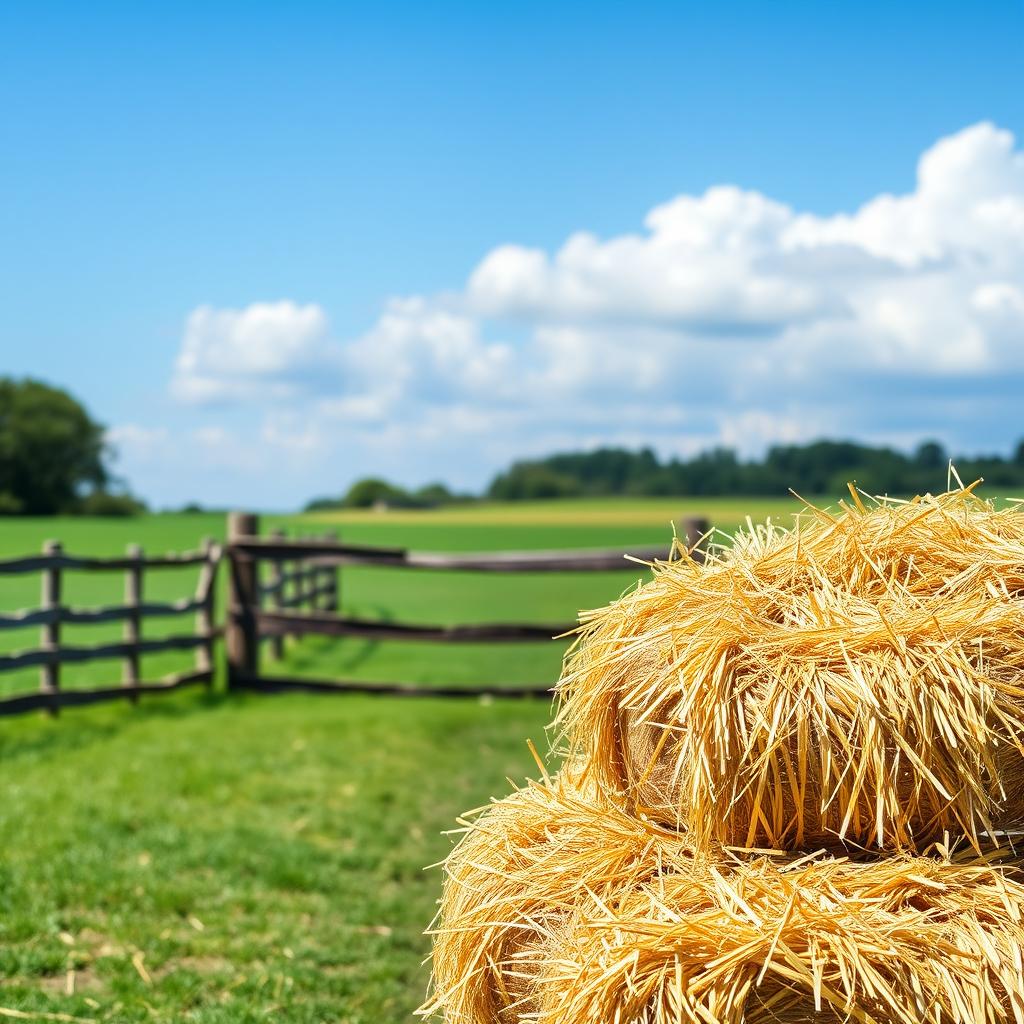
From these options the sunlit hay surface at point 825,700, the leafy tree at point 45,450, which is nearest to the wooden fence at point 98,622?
the sunlit hay surface at point 825,700

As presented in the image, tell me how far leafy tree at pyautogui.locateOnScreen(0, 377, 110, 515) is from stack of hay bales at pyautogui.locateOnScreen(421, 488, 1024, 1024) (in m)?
54.9

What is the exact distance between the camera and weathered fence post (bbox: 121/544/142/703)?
1004 cm

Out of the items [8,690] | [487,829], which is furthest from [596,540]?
A: [487,829]

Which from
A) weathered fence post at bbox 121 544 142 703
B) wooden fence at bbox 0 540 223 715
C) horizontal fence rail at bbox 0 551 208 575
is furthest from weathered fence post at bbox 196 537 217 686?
weathered fence post at bbox 121 544 142 703

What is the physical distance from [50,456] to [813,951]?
2357 inches

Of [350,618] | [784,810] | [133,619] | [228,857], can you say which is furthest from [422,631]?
[784,810]

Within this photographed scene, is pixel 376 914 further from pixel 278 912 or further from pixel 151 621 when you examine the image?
pixel 151 621

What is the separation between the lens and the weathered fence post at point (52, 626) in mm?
9188

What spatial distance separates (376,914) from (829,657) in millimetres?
3396

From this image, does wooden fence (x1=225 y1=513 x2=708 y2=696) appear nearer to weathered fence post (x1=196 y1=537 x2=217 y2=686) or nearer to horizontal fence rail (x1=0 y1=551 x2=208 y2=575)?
weathered fence post (x1=196 y1=537 x2=217 y2=686)

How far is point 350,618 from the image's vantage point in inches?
423

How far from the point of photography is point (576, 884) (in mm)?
2217

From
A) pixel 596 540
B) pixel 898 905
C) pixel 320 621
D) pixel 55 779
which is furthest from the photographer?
pixel 596 540

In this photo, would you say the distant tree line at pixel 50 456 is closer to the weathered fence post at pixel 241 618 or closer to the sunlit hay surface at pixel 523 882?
the weathered fence post at pixel 241 618
